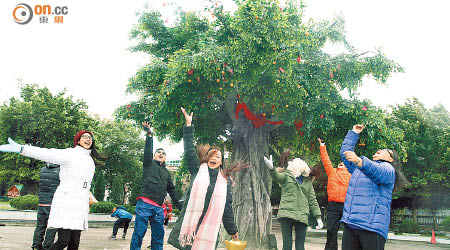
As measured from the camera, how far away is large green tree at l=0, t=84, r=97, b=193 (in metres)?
31.3

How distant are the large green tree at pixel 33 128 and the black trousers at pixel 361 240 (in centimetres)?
3064

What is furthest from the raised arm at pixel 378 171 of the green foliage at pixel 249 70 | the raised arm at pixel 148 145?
the green foliage at pixel 249 70

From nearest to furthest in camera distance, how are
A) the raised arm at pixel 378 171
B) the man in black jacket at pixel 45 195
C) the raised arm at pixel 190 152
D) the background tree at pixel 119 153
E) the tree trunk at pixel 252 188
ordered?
the raised arm at pixel 378 171, the raised arm at pixel 190 152, the man in black jacket at pixel 45 195, the tree trunk at pixel 252 188, the background tree at pixel 119 153

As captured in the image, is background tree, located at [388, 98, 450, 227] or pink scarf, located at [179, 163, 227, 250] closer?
pink scarf, located at [179, 163, 227, 250]

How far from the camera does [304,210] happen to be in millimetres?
5922

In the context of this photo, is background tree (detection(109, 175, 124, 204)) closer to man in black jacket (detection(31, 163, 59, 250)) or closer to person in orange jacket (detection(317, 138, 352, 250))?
man in black jacket (detection(31, 163, 59, 250))

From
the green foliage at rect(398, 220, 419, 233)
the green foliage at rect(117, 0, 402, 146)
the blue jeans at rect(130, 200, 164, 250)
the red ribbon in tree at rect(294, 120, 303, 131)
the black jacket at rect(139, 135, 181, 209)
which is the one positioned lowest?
the green foliage at rect(398, 220, 419, 233)

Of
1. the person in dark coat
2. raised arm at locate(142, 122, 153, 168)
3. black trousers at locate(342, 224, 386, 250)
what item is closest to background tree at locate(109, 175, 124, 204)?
raised arm at locate(142, 122, 153, 168)

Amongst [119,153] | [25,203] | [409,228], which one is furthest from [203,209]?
[119,153]

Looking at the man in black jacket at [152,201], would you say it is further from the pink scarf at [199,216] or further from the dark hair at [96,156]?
Answer: the pink scarf at [199,216]

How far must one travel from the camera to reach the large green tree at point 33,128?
31.3 m

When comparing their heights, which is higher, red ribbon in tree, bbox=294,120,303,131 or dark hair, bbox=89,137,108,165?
red ribbon in tree, bbox=294,120,303,131

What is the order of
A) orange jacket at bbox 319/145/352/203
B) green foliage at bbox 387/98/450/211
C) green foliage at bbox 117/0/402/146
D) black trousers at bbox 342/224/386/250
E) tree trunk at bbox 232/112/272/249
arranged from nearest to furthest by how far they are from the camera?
black trousers at bbox 342/224/386/250 < orange jacket at bbox 319/145/352/203 < green foliage at bbox 117/0/402/146 < tree trunk at bbox 232/112/272/249 < green foliage at bbox 387/98/450/211

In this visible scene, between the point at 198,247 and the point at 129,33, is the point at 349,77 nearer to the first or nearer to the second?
the point at 129,33
